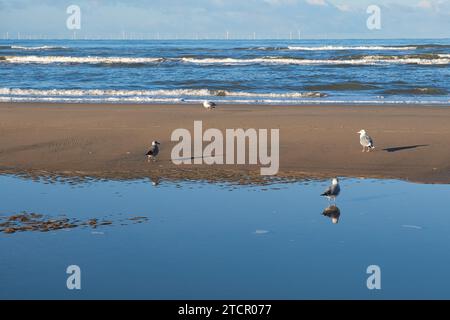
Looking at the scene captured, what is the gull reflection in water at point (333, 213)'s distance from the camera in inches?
254

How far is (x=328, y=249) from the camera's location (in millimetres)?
5555

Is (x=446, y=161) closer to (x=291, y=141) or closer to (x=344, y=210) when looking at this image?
(x=291, y=141)

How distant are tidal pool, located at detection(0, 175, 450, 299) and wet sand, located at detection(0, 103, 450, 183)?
109 centimetres

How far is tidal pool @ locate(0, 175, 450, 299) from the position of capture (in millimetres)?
4785

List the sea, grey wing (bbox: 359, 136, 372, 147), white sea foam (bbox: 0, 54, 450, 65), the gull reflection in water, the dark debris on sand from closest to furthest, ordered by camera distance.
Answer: the dark debris on sand
the gull reflection in water
grey wing (bbox: 359, 136, 372, 147)
the sea
white sea foam (bbox: 0, 54, 450, 65)

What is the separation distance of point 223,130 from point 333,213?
6.36 meters

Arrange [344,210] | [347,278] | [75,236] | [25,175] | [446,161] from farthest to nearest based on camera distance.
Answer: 1. [446,161]
2. [25,175]
3. [344,210]
4. [75,236]
5. [347,278]

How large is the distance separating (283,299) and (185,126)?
8866 millimetres

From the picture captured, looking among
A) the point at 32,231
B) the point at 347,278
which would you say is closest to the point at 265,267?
the point at 347,278

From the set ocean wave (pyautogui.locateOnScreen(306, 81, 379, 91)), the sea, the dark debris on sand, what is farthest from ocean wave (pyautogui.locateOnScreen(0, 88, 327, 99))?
the dark debris on sand

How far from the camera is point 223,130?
12883mm

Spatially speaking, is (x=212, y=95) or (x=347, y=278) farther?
(x=212, y=95)

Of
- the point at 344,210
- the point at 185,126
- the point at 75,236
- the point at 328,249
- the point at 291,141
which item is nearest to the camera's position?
the point at 328,249

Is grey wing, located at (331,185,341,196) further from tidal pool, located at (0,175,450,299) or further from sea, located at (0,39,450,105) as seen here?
sea, located at (0,39,450,105)
